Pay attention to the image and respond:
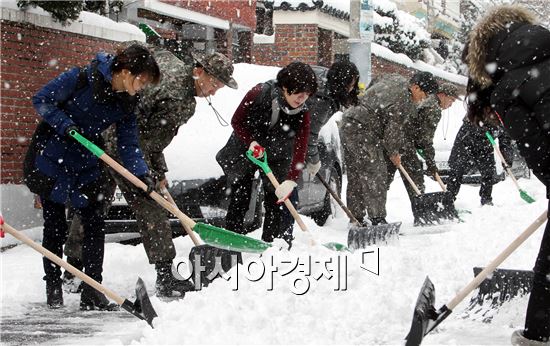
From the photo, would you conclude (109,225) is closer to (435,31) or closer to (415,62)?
(415,62)

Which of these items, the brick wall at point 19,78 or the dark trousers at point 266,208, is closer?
the dark trousers at point 266,208

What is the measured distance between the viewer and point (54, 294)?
5621mm

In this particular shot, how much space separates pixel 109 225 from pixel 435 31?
3004 centimetres

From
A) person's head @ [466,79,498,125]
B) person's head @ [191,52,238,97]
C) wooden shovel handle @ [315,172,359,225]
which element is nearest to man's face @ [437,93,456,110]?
wooden shovel handle @ [315,172,359,225]

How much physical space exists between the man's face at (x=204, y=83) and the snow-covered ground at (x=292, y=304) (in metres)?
1.27

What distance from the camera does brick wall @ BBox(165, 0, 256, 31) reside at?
51.3 feet

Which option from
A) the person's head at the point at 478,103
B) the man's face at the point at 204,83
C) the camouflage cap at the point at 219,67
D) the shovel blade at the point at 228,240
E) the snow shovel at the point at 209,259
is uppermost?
the camouflage cap at the point at 219,67

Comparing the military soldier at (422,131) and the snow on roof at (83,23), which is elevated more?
the snow on roof at (83,23)

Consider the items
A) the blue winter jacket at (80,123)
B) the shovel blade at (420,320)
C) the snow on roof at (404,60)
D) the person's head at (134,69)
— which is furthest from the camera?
the snow on roof at (404,60)

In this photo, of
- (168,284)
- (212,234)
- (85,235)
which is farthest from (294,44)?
(212,234)

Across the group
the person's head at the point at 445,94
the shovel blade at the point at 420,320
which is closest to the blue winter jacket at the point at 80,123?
the shovel blade at the point at 420,320

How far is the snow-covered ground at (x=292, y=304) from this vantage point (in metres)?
4.32

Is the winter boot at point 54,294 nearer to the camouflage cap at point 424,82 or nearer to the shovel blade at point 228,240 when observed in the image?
the shovel blade at point 228,240

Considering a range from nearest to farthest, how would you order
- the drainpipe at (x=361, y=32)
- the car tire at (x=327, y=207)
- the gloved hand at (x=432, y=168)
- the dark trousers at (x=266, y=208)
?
the dark trousers at (x=266, y=208), the car tire at (x=327, y=207), the gloved hand at (x=432, y=168), the drainpipe at (x=361, y=32)
